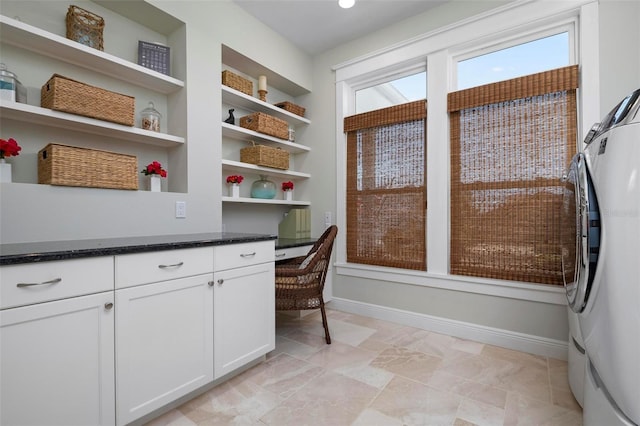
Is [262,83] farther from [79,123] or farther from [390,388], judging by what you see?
[390,388]

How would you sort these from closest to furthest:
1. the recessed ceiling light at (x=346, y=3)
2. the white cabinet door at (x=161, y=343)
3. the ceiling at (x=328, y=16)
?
the white cabinet door at (x=161, y=343) < the recessed ceiling light at (x=346, y=3) < the ceiling at (x=328, y=16)

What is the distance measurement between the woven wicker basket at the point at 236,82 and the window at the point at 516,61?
1.87 metres

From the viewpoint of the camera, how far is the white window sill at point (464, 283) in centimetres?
211

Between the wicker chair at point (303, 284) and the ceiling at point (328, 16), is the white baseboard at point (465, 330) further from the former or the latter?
the ceiling at point (328, 16)

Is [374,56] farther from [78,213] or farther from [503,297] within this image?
[78,213]

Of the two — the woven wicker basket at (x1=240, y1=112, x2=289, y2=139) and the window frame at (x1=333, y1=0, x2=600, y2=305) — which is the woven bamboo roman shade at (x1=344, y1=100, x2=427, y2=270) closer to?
the window frame at (x1=333, y1=0, x2=600, y2=305)

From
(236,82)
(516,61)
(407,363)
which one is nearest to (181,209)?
(236,82)

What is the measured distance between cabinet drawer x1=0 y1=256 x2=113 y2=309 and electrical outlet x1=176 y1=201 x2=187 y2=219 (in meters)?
0.85

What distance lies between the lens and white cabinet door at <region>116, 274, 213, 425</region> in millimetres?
1321

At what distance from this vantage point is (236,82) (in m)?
2.59

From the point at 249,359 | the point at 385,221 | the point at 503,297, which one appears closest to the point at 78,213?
the point at 249,359

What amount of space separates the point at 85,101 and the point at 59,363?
1.37 meters

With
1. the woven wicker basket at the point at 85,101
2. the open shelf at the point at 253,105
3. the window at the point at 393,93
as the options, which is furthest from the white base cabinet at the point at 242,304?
the window at the point at 393,93

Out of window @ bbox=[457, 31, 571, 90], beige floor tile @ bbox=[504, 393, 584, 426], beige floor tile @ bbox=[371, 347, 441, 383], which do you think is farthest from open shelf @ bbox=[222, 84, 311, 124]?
beige floor tile @ bbox=[504, 393, 584, 426]
